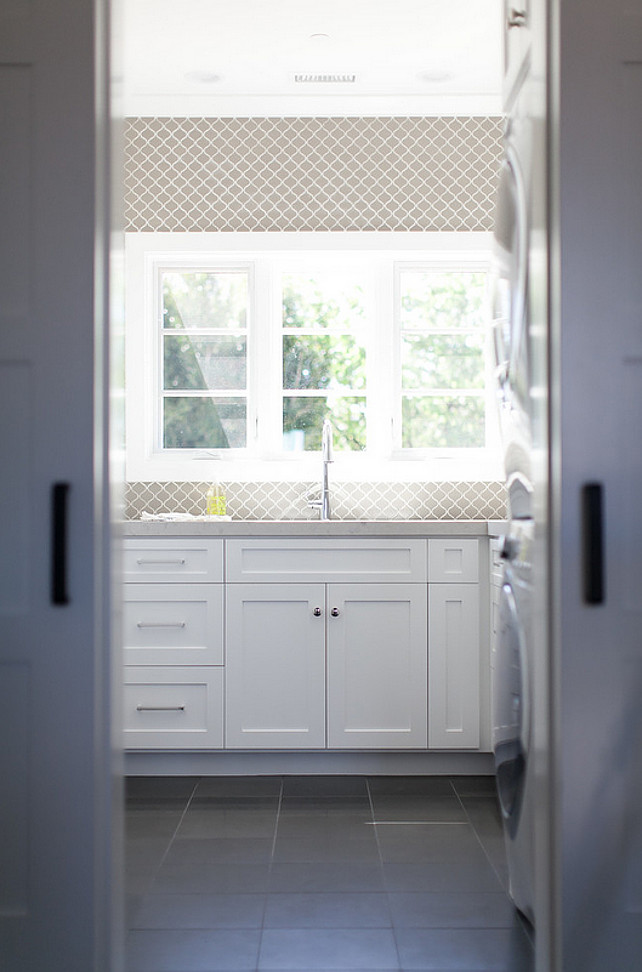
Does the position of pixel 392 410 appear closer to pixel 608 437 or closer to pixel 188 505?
pixel 188 505

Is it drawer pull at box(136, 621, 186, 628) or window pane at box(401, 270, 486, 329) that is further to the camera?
window pane at box(401, 270, 486, 329)

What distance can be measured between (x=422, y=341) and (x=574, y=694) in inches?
113

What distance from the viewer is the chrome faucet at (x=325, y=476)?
392 centimetres

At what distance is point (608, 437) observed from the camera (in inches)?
59.2

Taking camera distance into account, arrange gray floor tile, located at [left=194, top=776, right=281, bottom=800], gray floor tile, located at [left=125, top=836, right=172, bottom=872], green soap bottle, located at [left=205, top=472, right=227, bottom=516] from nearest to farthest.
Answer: gray floor tile, located at [left=125, top=836, right=172, bottom=872] < gray floor tile, located at [left=194, top=776, right=281, bottom=800] < green soap bottle, located at [left=205, top=472, right=227, bottom=516]

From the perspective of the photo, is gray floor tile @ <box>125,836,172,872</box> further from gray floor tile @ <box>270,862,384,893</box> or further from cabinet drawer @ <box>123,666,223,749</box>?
cabinet drawer @ <box>123,666,223,749</box>

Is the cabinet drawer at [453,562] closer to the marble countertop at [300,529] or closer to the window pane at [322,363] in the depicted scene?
the marble countertop at [300,529]

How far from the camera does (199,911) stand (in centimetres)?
226

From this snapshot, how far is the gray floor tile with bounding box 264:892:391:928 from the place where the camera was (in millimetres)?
2191

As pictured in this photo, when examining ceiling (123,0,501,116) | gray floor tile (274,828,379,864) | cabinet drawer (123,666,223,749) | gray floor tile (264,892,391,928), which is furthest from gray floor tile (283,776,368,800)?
ceiling (123,0,501,116)

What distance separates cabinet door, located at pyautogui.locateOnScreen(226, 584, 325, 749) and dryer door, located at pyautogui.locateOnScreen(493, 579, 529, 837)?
4.04 feet

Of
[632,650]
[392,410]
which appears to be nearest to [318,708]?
[392,410]

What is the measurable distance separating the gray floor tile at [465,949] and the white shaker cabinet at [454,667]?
1.27 meters

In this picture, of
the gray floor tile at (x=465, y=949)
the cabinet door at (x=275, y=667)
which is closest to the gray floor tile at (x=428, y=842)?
the gray floor tile at (x=465, y=949)
